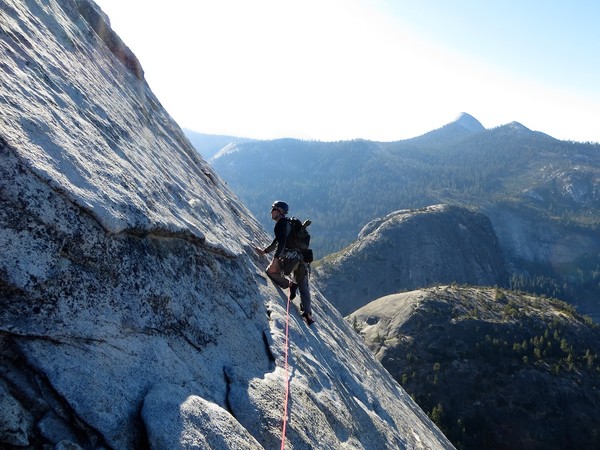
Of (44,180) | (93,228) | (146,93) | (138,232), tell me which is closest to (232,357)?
(138,232)

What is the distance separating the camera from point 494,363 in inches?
2470

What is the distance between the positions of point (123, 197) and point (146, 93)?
9.92m

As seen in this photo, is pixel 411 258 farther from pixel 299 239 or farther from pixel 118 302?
pixel 118 302

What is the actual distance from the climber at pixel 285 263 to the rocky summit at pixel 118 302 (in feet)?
1.83

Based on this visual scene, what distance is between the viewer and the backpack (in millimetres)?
12578

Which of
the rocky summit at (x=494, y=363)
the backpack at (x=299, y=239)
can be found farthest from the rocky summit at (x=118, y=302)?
the rocky summit at (x=494, y=363)

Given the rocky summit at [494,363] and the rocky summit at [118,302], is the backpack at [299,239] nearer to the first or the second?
the rocky summit at [118,302]

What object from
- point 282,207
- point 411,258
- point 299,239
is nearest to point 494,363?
point 299,239

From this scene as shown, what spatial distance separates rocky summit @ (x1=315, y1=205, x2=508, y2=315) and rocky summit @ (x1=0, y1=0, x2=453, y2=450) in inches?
4231

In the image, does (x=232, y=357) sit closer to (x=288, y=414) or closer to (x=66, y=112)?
(x=288, y=414)

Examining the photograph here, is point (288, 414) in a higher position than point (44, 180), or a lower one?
lower

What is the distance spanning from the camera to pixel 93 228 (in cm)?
703

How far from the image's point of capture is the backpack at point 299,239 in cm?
1258

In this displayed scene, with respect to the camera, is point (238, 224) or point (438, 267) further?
point (438, 267)
